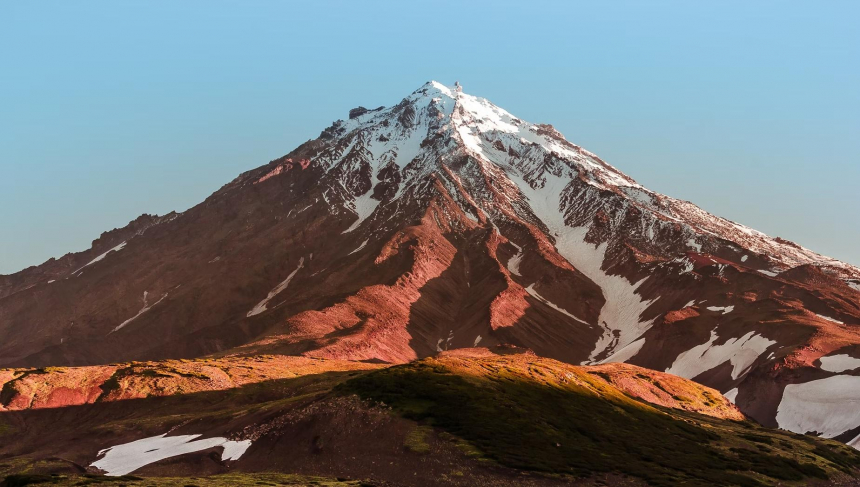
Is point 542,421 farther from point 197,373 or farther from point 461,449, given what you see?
point 197,373

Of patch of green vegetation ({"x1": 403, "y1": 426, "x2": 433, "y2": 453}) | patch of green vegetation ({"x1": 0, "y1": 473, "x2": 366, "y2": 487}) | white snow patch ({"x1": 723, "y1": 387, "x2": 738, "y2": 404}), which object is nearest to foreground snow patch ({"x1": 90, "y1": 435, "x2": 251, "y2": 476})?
patch of green vegetation ({"x1": 0, "y1": 473, "x2": 366, "y2": 487})

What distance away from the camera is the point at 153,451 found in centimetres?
8631

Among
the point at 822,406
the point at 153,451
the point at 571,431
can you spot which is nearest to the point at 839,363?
the point at 822,406

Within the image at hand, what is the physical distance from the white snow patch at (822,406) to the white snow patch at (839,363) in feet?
13.5

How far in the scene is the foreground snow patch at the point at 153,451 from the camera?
8119 centimetres

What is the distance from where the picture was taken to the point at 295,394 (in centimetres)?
11862

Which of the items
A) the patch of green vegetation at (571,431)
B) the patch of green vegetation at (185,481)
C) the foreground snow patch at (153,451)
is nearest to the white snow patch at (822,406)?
the patch of green vegetation at (571,431)

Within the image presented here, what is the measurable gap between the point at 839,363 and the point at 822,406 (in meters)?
17.7

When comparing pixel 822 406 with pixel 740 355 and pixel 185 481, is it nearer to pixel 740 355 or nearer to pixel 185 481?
pixel 740 355

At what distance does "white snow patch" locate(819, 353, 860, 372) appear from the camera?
158750 millimetres

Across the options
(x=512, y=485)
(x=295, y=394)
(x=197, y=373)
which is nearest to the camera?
(x=512, y=485)

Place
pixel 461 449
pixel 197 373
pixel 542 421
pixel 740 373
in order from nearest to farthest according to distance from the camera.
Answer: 1. pixel 461 449
2. pixel 542 421
3. pixel 197 373
4. pixel 740 373

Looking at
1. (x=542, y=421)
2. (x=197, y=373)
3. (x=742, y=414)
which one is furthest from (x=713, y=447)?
(x=197, y=373)

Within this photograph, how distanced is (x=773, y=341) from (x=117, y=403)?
159579 mm
